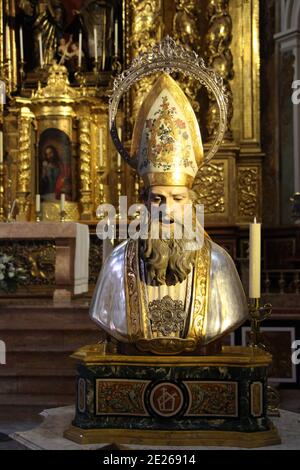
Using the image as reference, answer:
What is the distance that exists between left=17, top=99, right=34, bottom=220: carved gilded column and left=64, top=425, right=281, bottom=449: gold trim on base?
7.61 meters

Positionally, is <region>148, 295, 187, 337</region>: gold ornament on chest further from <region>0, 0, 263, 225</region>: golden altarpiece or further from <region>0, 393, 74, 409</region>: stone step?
<region>0, 0, 263, 225</region>: golden altarpiece

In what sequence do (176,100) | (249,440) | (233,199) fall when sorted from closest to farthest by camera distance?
(249,440)
(176,100)
(233,199)

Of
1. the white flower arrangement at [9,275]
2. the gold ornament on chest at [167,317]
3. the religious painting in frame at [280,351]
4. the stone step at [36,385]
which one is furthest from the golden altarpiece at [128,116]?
the gold ornament on chest at [167,317]

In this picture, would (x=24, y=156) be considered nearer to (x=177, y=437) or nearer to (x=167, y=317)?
(x=167, y=317)

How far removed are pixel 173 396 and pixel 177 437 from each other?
0.55 feet

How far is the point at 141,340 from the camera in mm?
3686

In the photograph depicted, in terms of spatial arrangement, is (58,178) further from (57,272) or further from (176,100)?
(176,100)

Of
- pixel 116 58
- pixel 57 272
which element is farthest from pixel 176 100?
pixel 116 58

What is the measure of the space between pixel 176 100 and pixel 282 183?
7.29 metres

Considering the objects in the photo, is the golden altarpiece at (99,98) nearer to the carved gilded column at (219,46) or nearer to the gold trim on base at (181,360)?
the carved gilded column at (219,46)

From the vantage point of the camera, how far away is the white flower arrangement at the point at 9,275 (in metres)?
8.41

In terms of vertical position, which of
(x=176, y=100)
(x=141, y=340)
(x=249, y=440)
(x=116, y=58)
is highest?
(x=116, y=58)

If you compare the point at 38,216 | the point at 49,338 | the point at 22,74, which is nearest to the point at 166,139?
the point at 49,338

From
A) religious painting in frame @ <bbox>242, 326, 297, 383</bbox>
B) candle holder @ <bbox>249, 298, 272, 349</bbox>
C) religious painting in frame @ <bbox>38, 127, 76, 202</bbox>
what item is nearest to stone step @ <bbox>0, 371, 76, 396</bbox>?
religious painting in frame @ <bbox>242, 326, 297, 383</bbox>
